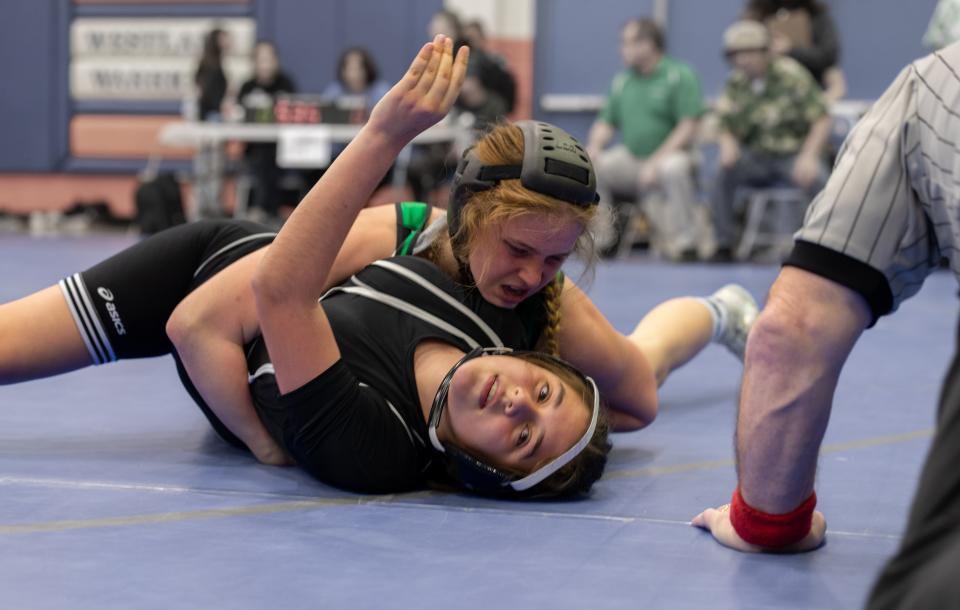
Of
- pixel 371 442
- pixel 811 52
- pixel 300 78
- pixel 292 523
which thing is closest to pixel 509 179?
pixel 371 442

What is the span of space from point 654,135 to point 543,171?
6462 mm

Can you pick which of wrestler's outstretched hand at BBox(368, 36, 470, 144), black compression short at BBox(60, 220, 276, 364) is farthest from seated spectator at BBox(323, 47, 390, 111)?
wrestler's outstretched hand at BBox(368, 36, 470, 144)

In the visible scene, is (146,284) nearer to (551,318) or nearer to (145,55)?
(551,318)

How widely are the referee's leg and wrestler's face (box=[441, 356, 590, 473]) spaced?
116 centimetres

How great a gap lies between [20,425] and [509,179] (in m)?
1.30

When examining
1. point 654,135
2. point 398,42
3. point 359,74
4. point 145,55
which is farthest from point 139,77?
point 654,135

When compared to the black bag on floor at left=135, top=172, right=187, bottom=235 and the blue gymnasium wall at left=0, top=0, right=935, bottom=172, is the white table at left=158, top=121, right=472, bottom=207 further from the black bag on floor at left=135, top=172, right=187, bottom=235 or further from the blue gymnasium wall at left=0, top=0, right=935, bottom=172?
the blue gymnasium wall at left=0, top=0, right=935, bottom=172

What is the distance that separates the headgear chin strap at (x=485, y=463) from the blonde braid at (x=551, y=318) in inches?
9.0

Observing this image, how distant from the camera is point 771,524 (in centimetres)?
190

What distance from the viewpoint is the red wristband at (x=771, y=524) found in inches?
74.6

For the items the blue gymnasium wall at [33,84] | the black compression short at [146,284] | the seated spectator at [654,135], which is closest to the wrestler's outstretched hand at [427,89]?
the black compression short at [146,284]

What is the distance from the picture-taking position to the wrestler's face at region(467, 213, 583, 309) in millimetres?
2213

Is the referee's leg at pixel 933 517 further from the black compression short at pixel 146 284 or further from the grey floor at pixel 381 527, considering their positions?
the black compression short at pixel 146 284

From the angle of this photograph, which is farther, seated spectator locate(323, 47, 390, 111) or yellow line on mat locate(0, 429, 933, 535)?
seated spectator locate(323, 47, 390, 111)
